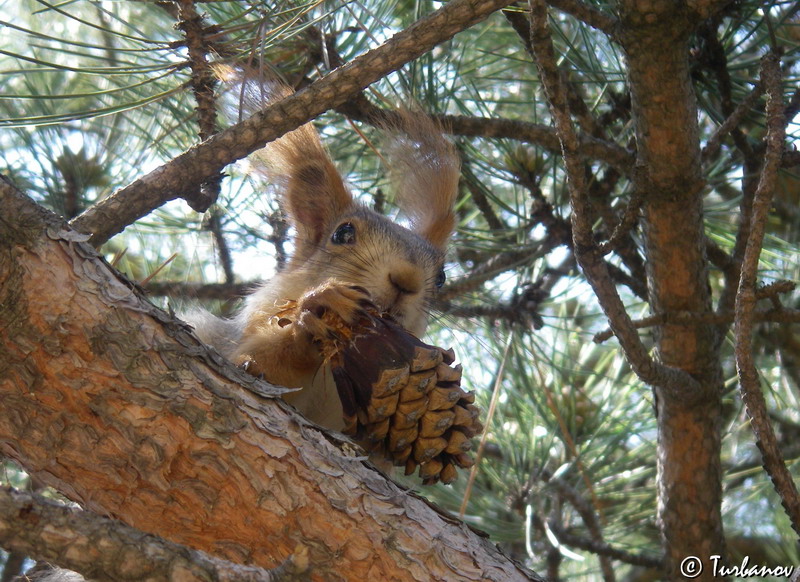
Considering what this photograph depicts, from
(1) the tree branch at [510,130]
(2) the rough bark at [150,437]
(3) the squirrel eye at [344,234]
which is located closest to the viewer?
(2) the rough bark at [150,437]

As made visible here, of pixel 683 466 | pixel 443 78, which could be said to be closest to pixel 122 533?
pixel 683 466

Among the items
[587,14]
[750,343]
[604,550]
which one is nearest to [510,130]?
[587,14]

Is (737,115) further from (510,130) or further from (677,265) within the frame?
(510,130)

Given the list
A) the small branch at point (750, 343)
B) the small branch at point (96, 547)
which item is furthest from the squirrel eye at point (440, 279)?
the small branch at point (96, 547)

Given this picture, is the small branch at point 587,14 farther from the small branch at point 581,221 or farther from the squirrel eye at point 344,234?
the squirrel eye at point 344,234

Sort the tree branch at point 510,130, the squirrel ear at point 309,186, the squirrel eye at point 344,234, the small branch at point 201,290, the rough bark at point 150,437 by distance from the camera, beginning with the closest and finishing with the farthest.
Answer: the rough bark at point 150,437 < the tree branch at point 510,130 < the squirrel eye at point 344,234 < the squirrel ear at point 309,186 < the small branch at point 201,290

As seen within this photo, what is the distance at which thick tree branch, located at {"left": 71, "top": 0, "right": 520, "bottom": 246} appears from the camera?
4.14ft

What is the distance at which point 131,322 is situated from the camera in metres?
1.07

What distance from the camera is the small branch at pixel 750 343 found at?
48.0 inches

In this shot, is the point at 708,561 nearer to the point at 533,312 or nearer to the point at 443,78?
the point at 533,312

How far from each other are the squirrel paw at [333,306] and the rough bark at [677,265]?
1.86 ft

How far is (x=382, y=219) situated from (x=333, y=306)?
0.73 m

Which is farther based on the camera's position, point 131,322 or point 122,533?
point 131,322

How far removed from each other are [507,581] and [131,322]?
0.58 meters
